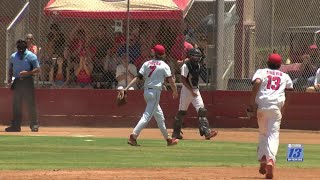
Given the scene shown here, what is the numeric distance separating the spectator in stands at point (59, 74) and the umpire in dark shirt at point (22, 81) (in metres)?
2.64

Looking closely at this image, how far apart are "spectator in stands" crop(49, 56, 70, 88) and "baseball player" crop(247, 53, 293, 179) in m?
13.4

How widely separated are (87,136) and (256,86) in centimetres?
994

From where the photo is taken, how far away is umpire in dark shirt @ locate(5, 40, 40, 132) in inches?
989

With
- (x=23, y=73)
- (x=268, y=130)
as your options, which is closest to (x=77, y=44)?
(x=23, y=73)

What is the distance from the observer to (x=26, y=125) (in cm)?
2839

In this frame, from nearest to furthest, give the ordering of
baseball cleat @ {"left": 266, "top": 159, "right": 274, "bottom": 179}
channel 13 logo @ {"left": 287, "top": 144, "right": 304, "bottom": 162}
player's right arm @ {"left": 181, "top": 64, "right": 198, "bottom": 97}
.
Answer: baseball cleat @ {"left": 266, "top": 159, "right": 274, "bottom": 179}, channel 13 logo @ {"left": 287, "top": 144, "right": 304, "bottom": 162}, player's right arm @ {"left": 181, "top": 64, "right": 198, "bottom": 97}

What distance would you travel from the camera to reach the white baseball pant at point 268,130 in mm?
15102

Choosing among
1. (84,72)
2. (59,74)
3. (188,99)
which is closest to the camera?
(188,99)

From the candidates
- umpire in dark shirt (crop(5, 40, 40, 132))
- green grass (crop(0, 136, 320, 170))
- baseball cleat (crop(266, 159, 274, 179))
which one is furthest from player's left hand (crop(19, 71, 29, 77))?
baseball cleat (crop(266, 159, 274, 179))

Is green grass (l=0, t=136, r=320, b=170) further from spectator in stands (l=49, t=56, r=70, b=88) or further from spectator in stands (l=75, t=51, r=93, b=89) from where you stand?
spectator in stands (l=49, t=56, r=70, b=88)

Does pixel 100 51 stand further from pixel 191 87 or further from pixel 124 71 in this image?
pixel 191 87

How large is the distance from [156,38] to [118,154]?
933 centimetres

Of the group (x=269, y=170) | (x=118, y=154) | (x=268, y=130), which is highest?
(x=268, y=130)

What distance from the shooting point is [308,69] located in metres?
27.5
